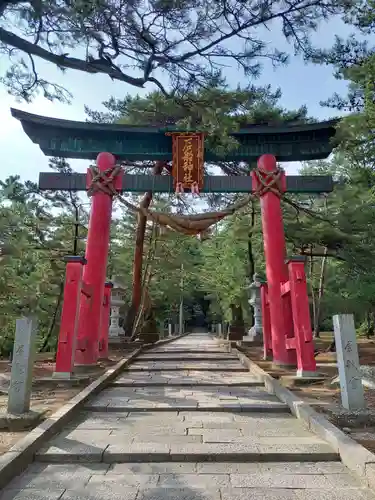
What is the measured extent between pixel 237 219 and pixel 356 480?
16152 mm

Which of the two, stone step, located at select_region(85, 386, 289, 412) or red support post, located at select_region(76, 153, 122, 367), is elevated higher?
red support post, located at select_region(76, 153, 122, 367)

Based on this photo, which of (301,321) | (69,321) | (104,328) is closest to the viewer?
(69,321)

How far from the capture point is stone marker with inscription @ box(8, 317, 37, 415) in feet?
16.2

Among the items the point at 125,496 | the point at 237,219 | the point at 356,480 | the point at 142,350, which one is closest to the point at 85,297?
the point at 142,350

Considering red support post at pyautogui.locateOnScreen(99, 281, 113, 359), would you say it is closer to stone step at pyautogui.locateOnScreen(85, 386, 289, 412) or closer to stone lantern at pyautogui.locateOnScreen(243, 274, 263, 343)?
stone step at pyautogui.locateOnScreen(85, 386, 289, 412)

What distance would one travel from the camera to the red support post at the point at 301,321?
7.79 meters

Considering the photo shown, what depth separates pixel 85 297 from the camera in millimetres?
9133

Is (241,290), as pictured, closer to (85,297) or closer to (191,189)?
(191,189)

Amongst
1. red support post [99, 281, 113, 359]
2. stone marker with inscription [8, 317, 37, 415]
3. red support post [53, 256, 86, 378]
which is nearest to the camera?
stone marker with inscription [8, 317, 37, 415]

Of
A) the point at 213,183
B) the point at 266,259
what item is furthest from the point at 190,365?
the point at 213,183

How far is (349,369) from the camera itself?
5.07 metres

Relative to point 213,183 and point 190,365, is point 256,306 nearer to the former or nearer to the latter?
point 190,365

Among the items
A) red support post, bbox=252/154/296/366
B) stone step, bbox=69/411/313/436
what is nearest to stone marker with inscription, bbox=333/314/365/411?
stone step, bbox=69/411/313/436

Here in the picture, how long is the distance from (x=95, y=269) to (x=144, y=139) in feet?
13.6
